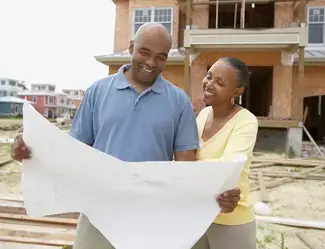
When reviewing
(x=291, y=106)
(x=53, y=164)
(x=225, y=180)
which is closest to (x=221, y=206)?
(x=225, y=180)

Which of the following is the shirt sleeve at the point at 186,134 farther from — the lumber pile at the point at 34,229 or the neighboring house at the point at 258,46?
the neighboring house at the point at 258,46

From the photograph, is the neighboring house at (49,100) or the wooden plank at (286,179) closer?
the wooden plank at (286,179)

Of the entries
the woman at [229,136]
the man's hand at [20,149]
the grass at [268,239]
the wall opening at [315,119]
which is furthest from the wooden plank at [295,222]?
the wall opening at [315,119]

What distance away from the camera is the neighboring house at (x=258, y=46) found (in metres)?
12.1

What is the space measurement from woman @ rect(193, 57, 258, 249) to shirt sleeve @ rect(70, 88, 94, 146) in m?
0.64

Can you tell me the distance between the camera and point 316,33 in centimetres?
1449

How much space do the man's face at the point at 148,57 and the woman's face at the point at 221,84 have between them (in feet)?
0.95

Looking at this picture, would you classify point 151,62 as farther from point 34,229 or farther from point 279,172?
point 279,172

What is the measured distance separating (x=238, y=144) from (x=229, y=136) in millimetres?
94

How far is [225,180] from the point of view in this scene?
150 centimetres

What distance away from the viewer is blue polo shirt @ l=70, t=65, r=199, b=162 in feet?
6.07

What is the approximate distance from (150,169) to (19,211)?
3.65m

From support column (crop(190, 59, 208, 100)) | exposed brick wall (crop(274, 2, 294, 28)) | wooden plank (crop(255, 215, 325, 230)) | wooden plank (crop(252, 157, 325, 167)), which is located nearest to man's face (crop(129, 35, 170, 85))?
wooden plank (crop(255, 215, 325, 230))

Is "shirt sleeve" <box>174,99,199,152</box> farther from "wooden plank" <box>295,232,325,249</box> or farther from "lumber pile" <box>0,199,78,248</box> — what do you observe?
"wooden plank" <box>295,232,325,249</box>
